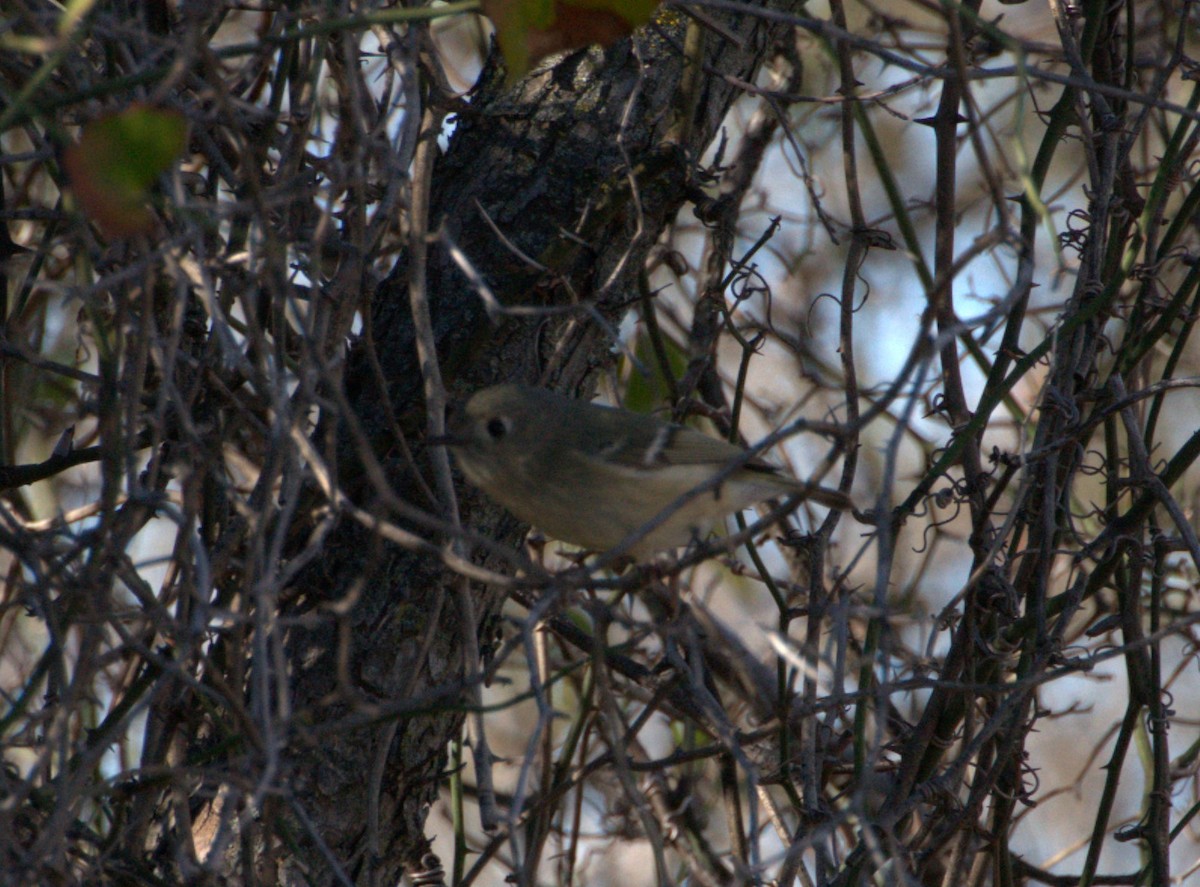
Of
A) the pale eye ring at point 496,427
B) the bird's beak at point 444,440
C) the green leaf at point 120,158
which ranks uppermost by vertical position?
the pale eye ring at point 496,427

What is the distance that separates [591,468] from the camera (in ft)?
8.63

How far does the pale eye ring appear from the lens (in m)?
2.43

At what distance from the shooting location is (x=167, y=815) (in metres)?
2.35

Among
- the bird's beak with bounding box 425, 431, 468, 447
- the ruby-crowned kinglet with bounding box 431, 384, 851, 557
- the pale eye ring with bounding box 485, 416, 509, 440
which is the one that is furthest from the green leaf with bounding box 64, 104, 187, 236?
the pale eye ring with bounding box 485, 416, 509, 440

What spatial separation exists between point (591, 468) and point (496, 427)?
277 millimetres

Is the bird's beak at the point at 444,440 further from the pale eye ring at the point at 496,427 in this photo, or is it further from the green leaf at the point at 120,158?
the green leaf at the point at 120,158

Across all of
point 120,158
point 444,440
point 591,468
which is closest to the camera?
point 120,158

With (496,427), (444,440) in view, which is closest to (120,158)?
(444,440)

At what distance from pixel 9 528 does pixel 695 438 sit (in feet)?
4.96

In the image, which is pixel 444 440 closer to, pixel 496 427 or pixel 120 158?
pixel 496 427

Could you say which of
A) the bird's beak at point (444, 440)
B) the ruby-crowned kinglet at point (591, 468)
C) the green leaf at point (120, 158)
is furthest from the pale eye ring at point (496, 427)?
the green leaf at point (120, 158)

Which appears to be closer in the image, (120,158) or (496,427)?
(120,158)

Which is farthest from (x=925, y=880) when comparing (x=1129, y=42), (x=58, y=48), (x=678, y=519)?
(x=58, y=48)

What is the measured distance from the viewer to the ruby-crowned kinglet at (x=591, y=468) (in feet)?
8.09
